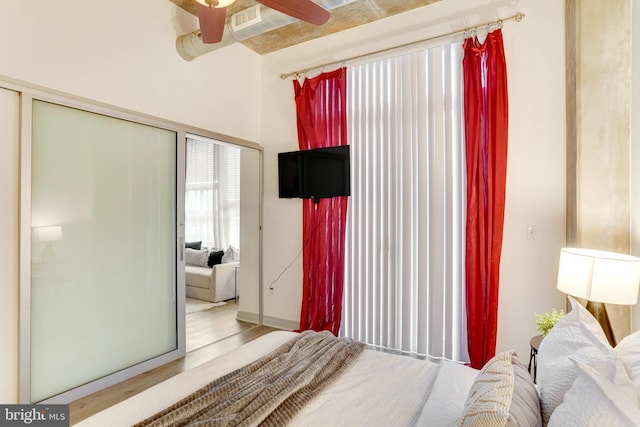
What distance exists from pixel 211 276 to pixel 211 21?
3836mm

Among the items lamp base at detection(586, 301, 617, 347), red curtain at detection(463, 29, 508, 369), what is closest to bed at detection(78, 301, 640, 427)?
lamp base at detection(586, 301, 617, 347)

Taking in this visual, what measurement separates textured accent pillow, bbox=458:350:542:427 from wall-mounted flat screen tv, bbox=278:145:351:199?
7.40 ft

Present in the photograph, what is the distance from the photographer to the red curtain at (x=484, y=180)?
8.56 ft

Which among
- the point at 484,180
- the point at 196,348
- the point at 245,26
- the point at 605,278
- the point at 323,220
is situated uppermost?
the point at 245,26

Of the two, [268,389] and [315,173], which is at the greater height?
[315,173]

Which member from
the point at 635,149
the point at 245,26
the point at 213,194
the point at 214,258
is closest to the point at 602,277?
the point at 635,149

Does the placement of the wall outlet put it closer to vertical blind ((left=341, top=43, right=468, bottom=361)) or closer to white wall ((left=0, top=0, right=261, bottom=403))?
vertical blind ((left=341, top=43, right=468, bottom=361))

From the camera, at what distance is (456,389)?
4.71 feet

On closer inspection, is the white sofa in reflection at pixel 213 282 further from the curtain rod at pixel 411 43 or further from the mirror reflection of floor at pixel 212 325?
the curtain rod at pixel 411 43

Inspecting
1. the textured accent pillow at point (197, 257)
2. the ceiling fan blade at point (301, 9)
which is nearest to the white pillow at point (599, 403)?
the ceiling fan blade at point (301, 9)

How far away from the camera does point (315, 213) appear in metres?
3.52

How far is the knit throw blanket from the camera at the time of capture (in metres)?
1.21

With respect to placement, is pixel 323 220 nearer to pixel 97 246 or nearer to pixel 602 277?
pixel 97 246

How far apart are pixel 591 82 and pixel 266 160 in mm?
3007
